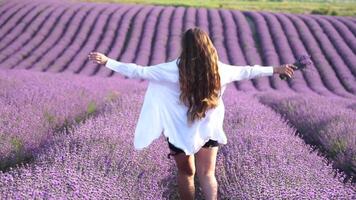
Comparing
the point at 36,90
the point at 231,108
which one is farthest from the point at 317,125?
the point at 36,90

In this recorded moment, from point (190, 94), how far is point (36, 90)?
369cm

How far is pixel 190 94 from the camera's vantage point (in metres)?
3.42

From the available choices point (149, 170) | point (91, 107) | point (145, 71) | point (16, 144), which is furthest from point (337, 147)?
point (91, 107)

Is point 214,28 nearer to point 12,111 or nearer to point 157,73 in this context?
point 12,111

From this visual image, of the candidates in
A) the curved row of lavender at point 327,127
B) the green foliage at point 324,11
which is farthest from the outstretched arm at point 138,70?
the green foliage at point 324,11

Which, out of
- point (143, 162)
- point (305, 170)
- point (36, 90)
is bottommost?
Answer: point (36, 90)

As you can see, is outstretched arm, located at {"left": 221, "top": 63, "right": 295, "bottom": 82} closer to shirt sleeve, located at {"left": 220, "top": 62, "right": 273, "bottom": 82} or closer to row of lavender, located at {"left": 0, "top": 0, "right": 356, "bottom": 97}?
shirt sleeve, located at {"left": 220, "top": 62, "right": 273, "bottom": 82}

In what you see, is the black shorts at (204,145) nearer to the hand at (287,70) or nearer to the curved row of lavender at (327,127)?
the hand at (287,70)

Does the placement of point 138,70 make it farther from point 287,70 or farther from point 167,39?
point 167,39

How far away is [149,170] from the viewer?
12.3 feet

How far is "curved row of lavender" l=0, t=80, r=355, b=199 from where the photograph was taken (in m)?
2.74

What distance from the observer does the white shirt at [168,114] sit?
344cm

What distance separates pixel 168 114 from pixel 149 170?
1.59 feet

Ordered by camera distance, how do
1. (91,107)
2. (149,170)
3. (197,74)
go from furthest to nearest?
(91,107), (149,170), (197,74)
